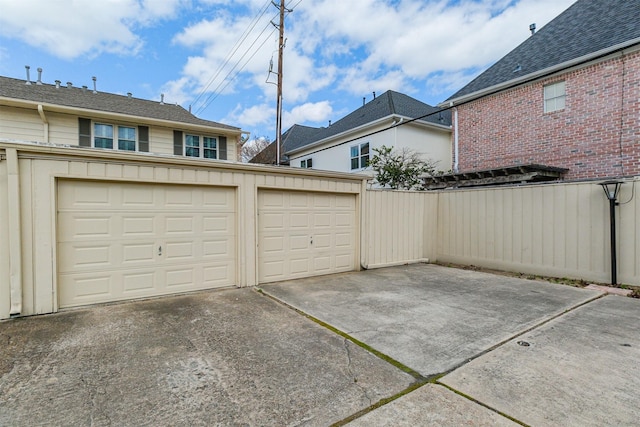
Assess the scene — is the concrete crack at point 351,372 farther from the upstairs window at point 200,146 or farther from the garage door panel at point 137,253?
the upstairs window at point 200,146

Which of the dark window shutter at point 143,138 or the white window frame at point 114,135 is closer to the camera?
the white window frame at point 114,135

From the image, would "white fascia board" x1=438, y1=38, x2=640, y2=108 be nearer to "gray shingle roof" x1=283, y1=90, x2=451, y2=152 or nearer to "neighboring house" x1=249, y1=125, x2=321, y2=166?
"gray shingle roof" x1=283, y1=90, x2=451, y2=152

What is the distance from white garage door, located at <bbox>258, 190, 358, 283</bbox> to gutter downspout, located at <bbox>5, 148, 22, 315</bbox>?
3460 mm

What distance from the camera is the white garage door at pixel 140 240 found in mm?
4598

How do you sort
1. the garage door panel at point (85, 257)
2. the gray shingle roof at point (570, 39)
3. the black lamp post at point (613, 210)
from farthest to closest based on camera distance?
the gray shingle roof at point (570, 39), the black lamp post at point (613, 210), the garage door panel at point (85, 257)

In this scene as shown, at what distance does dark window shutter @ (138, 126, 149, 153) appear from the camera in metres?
9.98

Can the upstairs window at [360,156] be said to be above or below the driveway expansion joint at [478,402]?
above

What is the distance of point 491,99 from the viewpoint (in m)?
10.2

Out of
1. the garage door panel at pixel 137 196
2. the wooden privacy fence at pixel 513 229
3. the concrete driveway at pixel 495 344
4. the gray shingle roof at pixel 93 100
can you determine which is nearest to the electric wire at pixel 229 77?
the gray shingle roof at pixel 93 100

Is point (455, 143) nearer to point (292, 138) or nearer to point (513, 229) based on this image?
point (513, 229)

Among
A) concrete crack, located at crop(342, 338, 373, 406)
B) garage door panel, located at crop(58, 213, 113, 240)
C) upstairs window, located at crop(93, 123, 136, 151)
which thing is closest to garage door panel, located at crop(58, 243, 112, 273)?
garage door panel, located at crop(58, 213, 113, 240)

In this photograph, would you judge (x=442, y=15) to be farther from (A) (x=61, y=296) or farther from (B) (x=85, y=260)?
(A) (x=61, y=296)

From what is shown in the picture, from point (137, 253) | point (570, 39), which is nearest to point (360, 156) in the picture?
point (570, 39)

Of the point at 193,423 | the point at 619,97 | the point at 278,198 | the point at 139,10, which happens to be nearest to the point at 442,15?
the point at 619,97
